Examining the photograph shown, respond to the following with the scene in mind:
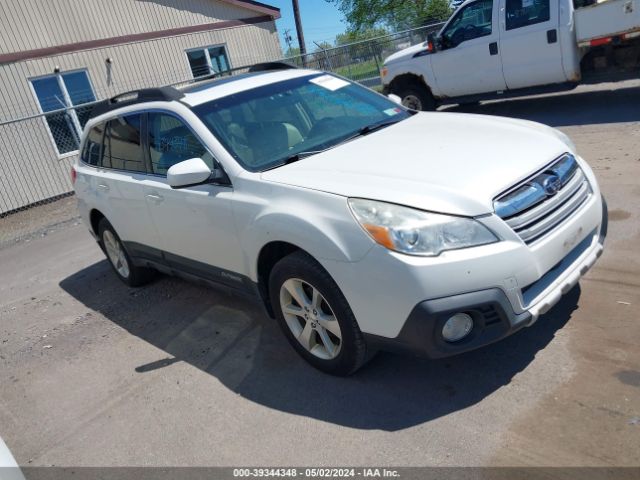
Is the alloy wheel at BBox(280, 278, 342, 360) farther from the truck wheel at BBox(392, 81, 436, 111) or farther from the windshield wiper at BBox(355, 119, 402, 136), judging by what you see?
the truck wheel at BBox(392, 81, 436, 111)

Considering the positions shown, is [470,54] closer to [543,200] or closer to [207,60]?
[543,200]

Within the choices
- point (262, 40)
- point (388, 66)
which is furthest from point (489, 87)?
point (262, 40)

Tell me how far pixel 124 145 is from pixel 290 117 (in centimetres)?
169

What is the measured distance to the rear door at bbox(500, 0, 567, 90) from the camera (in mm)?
8508

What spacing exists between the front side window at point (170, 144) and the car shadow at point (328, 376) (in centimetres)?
132

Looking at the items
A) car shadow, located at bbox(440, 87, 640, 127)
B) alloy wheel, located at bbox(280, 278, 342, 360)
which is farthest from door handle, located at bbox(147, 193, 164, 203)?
car shadow, located at bbox(440, 87, 640, 127)

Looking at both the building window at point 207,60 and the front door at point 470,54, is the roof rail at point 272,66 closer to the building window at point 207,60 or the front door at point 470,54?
the front door at point 470,54

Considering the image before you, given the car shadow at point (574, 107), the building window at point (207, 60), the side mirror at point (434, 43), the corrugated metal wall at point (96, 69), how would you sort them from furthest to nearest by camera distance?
the building window at point (207, 60), the corrugated metal wall at point (96, 69), the side mirror at point (434, 43), the car shadow at point (574, 107)

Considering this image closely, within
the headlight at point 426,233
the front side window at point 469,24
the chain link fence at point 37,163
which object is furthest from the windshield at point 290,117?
the chain link fence at point 37,163

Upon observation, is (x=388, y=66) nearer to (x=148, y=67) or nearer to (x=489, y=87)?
(x=489, y=87)

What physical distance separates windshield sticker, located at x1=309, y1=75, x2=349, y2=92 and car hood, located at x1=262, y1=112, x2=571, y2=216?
2.65 ft

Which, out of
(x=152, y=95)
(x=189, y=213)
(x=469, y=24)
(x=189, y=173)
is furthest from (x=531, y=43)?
(x=189, y=173)

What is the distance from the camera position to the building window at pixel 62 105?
12930 mm

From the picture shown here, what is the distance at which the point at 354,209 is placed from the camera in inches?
115
